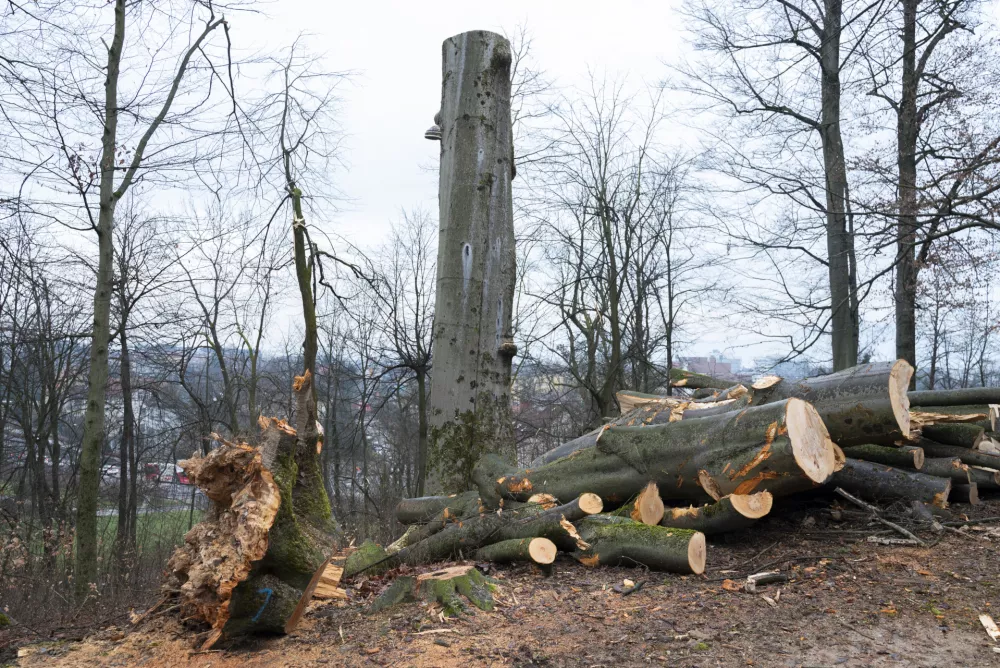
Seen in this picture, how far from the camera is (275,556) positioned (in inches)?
138

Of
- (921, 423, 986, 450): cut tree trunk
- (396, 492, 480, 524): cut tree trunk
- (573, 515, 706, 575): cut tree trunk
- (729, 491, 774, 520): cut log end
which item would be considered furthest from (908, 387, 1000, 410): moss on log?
(396, 492, 480, 524): cut tree trunk

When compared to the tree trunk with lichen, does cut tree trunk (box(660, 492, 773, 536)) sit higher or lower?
lower

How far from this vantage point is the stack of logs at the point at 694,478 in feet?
15.0

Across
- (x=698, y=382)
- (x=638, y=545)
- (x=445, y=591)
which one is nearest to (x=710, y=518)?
(x=638, y=545)

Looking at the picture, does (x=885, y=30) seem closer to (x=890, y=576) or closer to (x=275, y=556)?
Answer: (x=890, y=576)

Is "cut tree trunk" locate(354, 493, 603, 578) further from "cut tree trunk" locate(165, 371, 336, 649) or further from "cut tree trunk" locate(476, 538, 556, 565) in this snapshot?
"cut tree trunk" locate(165, 371, 336, 649)

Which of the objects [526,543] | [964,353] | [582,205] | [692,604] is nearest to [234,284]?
[582,205]

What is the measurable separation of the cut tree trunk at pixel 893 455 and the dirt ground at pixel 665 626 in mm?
1338

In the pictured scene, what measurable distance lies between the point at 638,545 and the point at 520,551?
0.82 meters

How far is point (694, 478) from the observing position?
4.91 meters

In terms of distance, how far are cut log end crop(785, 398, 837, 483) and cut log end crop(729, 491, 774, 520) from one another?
0.40 metres

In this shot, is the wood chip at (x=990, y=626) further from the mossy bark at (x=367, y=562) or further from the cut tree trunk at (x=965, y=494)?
the mossy bark at (x=367, y=562)

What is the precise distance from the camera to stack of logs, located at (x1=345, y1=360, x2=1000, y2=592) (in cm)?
457

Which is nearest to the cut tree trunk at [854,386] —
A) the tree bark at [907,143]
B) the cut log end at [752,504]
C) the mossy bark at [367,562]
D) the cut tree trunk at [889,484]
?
the cut log end at [752,504]
